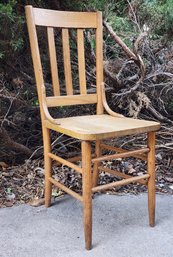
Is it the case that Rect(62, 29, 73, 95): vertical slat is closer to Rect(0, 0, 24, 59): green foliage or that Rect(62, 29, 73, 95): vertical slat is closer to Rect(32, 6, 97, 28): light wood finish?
Rect(32, 6, 97, 28): light wood finish

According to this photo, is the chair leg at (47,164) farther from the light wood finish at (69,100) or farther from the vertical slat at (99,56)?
the vertical slat at (99,56)

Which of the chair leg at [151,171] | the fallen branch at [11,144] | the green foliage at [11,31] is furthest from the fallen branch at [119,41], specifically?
the fallen branch at [11,144]

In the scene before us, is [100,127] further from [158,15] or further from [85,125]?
[158,15]

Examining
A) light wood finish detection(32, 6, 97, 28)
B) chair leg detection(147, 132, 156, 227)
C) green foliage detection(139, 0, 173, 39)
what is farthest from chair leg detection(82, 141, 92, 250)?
green foliage detection(139, 0, 173, 39)

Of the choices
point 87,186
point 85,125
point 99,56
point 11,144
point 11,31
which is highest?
point 11,31

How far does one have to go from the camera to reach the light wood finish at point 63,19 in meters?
1.66

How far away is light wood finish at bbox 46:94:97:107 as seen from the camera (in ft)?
5.60

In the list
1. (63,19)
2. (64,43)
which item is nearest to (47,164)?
(64,43)

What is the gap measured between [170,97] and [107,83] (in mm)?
541

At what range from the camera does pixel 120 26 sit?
7.80 feet

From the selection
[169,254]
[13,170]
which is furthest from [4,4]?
[169,254]

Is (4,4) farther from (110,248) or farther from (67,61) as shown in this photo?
(110,248)

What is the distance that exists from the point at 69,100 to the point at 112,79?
590 mm

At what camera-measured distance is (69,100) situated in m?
1.78
